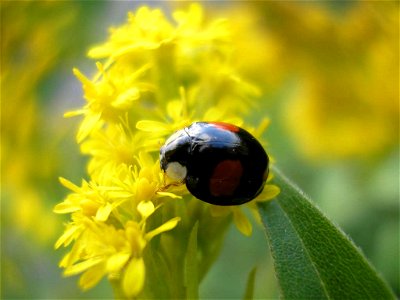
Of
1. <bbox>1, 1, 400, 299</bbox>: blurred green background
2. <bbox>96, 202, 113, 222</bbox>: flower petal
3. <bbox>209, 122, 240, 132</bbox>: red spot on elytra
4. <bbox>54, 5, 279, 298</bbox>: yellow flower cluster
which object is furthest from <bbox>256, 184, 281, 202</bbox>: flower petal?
<bbox>1, 1, 400, 299</bbox>: blurred green background

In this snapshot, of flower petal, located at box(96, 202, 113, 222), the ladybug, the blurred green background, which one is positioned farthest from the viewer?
the blurred green background

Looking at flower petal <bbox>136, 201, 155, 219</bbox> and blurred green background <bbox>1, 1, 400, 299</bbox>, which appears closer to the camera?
flower petal <bbox>136, 201, 155, 219</bbox>

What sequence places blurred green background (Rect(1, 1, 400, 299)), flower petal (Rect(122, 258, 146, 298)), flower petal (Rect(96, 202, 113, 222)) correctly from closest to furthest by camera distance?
flower petal (Rect(122, 258, 146, 298)), flower petal (Rect(96, 202, 113, 222)), blurred green background (Rect(1, 1, 400, 299))

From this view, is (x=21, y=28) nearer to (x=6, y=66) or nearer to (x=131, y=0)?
(x=6, y=66)

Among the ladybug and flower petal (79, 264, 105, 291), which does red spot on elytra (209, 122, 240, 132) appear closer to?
the ladybug

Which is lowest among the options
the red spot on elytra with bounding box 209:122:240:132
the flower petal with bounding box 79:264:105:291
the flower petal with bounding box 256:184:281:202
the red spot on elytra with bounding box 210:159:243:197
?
the flower petal with bounding box 79:264:105:291
